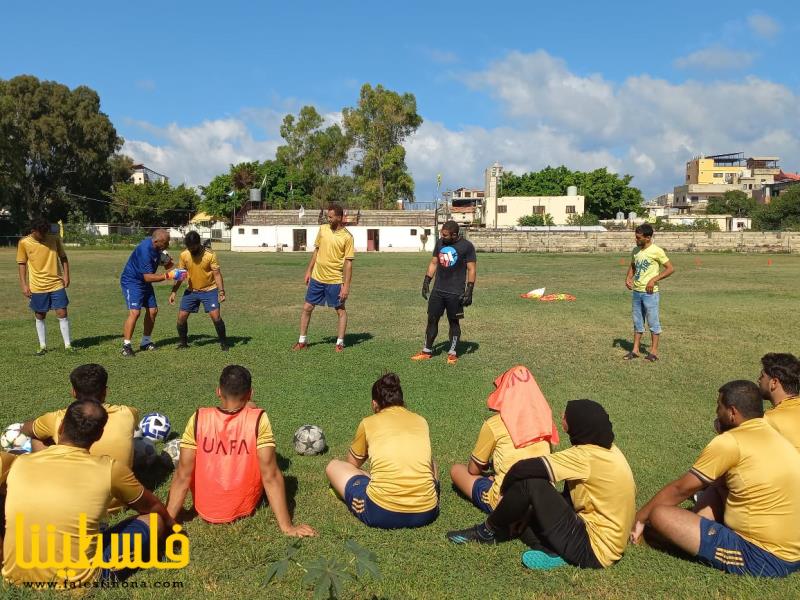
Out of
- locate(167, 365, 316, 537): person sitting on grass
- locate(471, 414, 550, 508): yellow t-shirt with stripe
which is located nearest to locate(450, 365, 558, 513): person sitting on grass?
locate(471, 414, 550, 508): yellow t-shirt with stripe

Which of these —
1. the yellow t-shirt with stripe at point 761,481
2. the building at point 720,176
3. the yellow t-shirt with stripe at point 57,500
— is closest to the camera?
the yellow t-shirt with stripe at point 57,500

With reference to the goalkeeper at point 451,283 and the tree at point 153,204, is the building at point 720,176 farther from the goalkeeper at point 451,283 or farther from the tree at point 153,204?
the goalkeeper at point 451,283

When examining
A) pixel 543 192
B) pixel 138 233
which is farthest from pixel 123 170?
pixel 543 192

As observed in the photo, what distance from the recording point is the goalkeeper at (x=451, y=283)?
30.3 ft

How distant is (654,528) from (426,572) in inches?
57.1

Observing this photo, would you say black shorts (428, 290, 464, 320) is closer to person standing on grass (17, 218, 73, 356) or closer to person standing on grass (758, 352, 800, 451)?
person standing on grass (758, 352, 800, 451)

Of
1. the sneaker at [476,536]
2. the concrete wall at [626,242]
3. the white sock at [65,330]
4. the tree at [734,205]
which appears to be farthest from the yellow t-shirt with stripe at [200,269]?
the tree at [734,205]

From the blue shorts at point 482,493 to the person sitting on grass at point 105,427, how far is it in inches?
95.4

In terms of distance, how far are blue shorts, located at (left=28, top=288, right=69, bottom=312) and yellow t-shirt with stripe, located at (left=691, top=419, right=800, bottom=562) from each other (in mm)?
8911

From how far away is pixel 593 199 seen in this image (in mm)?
81438

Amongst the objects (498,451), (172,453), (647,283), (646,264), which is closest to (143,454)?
(172,453)

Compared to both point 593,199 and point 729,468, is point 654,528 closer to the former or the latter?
point 729,468

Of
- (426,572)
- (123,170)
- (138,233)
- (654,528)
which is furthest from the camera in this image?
(123,170)

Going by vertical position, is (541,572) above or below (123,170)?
below
